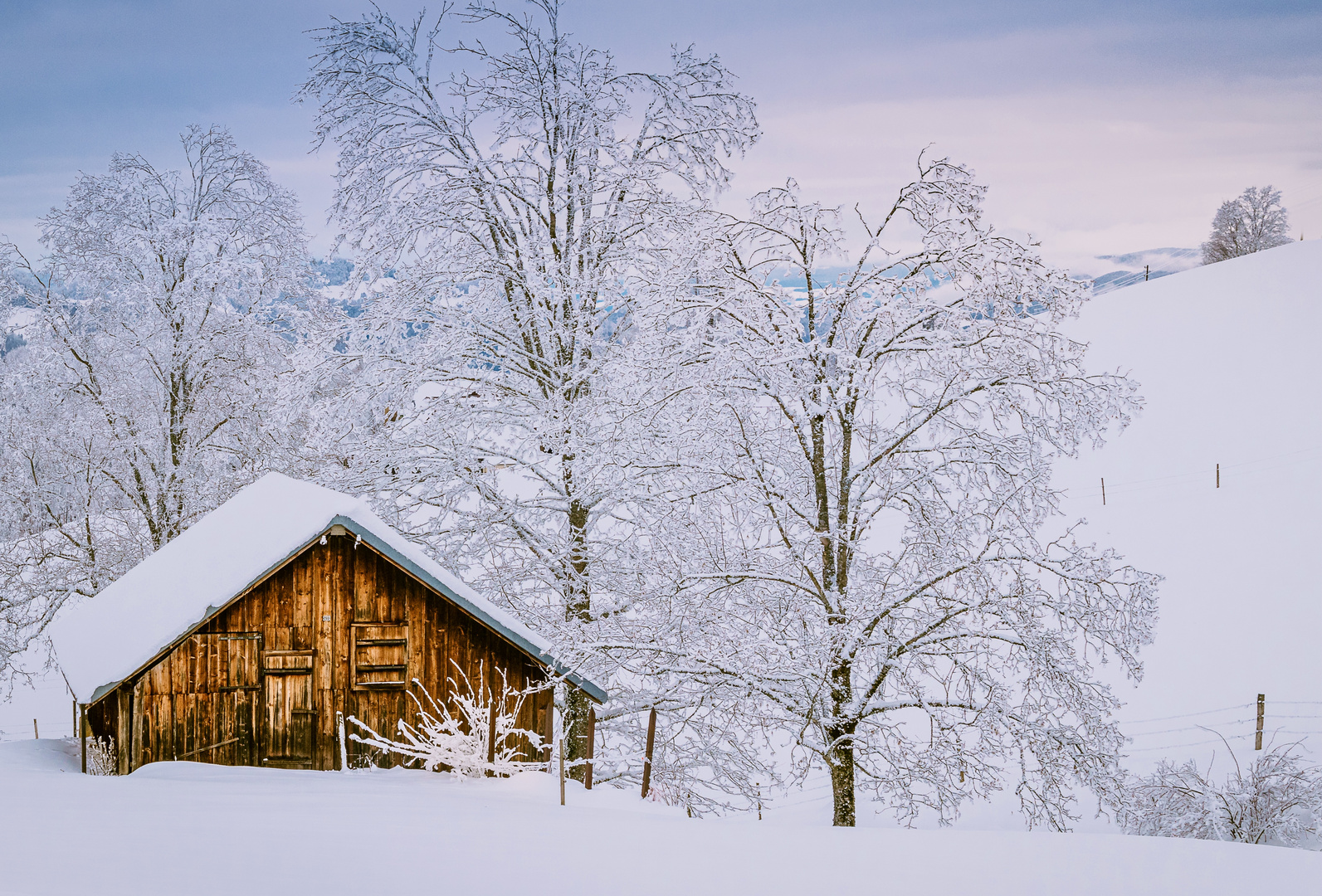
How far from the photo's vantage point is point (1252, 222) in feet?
179

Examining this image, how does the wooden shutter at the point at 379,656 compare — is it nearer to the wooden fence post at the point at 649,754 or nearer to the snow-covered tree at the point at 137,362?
the wooden fence post at the point at 649,754

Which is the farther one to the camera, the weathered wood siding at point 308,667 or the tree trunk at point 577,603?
the tree trunk at point 577,603

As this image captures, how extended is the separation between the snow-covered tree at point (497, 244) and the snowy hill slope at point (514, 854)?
188 inches

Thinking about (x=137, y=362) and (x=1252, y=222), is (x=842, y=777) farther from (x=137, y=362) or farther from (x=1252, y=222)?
(x=1252, y=222)

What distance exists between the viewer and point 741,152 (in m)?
11.2

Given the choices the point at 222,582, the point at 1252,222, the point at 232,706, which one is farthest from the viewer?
the point at 1252,222

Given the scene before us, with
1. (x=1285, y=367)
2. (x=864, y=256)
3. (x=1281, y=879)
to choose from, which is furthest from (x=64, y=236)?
(x=1285, y=367)

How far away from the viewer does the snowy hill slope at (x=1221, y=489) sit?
1689 centimetres

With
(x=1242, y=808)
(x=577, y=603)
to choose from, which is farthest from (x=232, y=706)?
(x=1242, y=808)

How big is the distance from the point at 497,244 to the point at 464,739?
21.0ft

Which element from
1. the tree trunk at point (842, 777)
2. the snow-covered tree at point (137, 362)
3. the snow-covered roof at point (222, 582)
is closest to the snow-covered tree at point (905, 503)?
the tree trunk at point (842, 777)

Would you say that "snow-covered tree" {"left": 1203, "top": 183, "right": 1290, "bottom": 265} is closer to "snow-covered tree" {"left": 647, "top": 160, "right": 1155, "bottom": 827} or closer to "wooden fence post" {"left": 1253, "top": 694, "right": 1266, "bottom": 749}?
"wooden fence post" {"left": 1253, "top": 694, "right": 1266, "bottom": 749}

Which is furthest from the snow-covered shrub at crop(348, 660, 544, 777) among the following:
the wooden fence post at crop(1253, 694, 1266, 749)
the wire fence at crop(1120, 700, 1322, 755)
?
the wooden fence post at crop(1253, 694, 1266, 749)

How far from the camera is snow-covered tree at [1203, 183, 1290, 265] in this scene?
177ft
